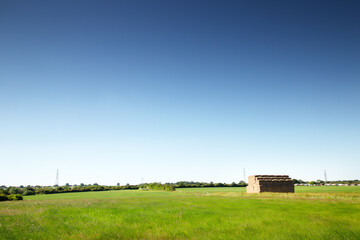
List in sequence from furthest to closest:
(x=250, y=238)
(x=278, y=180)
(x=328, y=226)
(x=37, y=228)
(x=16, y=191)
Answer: (x=16, y=191)
(x=278, y=180)
(x=37, y=228)
(x=328, y=226)
(x=250, y=238)

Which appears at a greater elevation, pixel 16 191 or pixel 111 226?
pixel 111 226

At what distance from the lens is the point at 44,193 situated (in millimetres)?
72875

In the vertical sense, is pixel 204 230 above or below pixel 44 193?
above

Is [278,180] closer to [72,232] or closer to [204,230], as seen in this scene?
[204,230]

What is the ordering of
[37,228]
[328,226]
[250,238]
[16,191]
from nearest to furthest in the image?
1. [250,238]
2. [328,226]
3. [37,228]
4. [16,191]

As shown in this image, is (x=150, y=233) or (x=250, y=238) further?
(x=150, y=233)

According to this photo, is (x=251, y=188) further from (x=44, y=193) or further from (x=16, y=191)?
(x=16, y=191)

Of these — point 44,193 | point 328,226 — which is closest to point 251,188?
point 328,226

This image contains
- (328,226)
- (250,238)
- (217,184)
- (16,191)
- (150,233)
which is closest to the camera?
(250,238)

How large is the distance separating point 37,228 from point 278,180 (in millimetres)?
50271

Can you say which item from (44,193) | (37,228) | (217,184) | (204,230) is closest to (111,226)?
(37,228)

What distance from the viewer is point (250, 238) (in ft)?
31.7

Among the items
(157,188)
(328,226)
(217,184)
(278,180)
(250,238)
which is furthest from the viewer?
(217,184)

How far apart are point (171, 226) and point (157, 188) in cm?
8869
